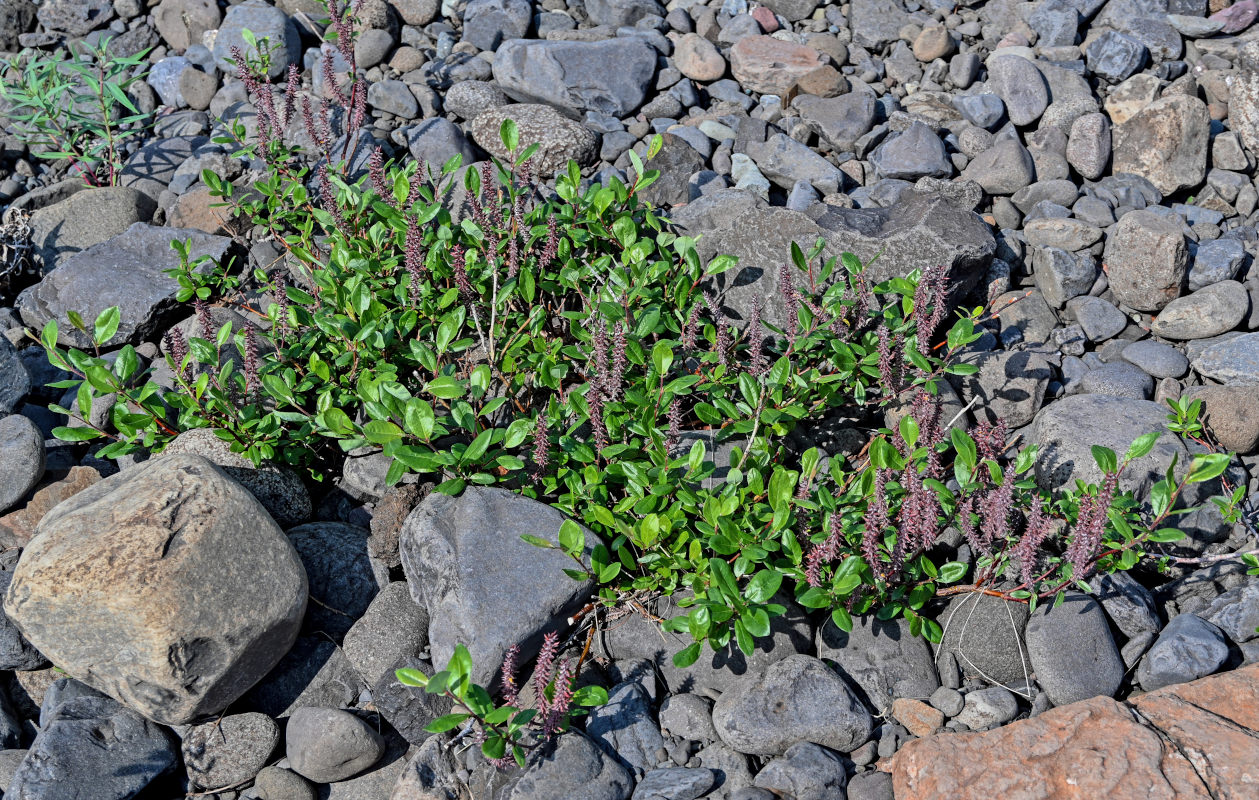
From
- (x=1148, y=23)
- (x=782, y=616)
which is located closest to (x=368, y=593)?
(x=782, y=616)

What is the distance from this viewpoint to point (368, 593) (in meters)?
3.99

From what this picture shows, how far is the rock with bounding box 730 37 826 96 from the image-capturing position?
6.44 meters

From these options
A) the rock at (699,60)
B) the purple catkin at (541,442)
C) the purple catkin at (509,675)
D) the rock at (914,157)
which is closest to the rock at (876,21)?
the rock at (699,60)

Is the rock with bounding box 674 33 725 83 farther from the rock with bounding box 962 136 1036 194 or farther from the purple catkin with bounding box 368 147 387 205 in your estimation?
the purple catkin with bounding box 368 147 387 205

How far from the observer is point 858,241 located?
15.8ft

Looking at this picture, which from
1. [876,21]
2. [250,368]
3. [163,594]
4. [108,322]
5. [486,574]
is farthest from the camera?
[876,21]

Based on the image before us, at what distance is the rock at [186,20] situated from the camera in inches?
271

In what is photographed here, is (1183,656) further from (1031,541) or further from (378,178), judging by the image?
(378,178)

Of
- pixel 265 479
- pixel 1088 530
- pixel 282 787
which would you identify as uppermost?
pixel 1088 530

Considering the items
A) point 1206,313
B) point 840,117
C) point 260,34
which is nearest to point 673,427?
point 1206,313

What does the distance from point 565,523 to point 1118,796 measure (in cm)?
187

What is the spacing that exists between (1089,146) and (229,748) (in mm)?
5293

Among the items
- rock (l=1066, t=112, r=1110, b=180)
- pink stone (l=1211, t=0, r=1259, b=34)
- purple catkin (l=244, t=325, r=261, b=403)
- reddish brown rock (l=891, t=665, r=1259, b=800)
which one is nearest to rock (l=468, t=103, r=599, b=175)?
purple catkin (l=244, t=325, r=261, b=403)

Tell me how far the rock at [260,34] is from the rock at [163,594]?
152 inches
